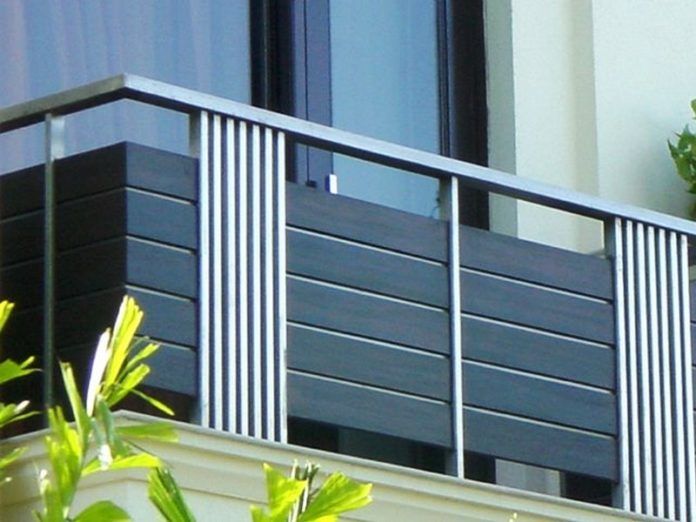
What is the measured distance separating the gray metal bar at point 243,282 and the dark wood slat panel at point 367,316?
0.78 ft

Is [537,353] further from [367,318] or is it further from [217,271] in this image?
[217,271]

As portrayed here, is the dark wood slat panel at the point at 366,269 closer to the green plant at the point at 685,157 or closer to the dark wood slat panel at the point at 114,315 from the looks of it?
the dark wood slat panel at the point at 114,315

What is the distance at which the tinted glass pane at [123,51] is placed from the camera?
330 inches

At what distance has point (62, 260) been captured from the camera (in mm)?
6824

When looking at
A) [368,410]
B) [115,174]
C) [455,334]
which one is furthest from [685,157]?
[115,174]

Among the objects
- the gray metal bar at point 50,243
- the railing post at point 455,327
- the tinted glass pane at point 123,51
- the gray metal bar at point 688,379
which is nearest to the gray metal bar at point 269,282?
the gray metal bar at point 50,243

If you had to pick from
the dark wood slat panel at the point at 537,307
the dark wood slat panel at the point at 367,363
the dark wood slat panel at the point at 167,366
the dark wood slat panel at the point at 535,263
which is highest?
the dark wood slat panel at the point at 535,263

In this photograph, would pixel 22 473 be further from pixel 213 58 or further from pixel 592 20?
pixel 592 20

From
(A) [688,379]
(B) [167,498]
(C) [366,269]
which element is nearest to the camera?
(B) [167,498]

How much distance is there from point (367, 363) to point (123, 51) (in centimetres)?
197

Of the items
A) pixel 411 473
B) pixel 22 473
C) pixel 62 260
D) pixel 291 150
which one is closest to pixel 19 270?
pixel 62 260

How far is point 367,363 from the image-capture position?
732 centimetres

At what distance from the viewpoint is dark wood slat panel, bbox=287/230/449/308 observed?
7219 mm

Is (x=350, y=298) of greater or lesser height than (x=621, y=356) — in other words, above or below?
below
